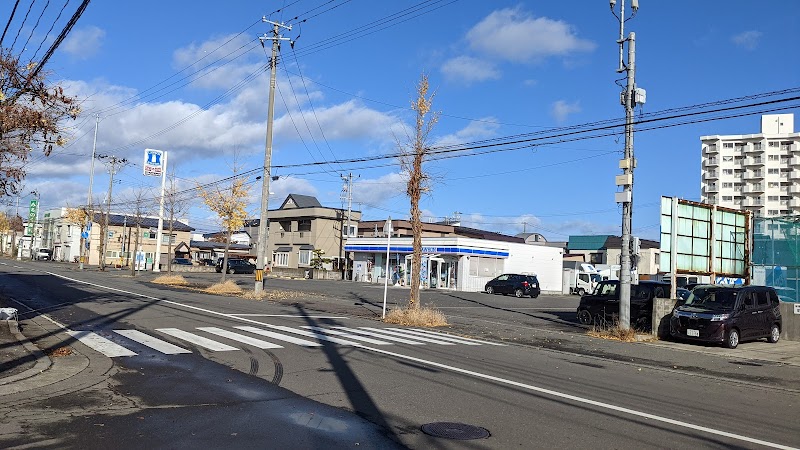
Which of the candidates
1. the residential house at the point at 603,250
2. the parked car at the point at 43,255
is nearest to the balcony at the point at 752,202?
the residential house at the point at 603,250

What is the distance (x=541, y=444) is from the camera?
20.1 ft

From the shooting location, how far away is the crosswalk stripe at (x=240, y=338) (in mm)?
12623

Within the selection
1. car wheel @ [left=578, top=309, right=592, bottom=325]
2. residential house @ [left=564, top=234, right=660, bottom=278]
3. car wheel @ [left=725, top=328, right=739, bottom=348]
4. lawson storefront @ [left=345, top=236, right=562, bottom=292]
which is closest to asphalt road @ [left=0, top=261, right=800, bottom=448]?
car wheel @ [left=725, top=328, right=739, bottom=348]

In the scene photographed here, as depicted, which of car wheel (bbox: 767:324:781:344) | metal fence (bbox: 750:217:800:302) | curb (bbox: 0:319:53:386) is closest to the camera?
curb (bbox: 0:319:53:386)

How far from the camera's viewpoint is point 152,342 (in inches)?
494

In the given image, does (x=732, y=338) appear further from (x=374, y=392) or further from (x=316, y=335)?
(x=374, y=392)

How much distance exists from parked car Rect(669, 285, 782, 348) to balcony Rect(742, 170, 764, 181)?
71.4 m

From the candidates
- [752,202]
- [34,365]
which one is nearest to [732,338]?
[34,365]

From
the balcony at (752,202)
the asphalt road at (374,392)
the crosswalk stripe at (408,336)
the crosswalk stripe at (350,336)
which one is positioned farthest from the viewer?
the balcony at (752,202)

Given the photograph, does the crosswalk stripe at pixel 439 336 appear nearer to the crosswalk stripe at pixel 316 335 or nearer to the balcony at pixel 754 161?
the crosswalk stripe at pixel 316 335

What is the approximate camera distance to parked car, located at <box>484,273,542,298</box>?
136 ft

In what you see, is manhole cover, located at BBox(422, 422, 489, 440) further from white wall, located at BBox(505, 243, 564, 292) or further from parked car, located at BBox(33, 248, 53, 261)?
parked car, located at BBox(33, 248, 53, 261)

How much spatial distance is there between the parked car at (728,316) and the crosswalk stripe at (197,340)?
11817 millimetres

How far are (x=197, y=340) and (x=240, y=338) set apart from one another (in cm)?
93
